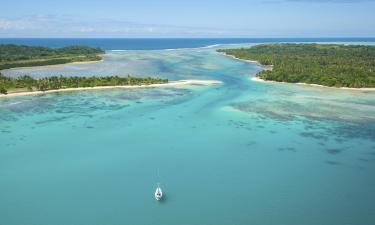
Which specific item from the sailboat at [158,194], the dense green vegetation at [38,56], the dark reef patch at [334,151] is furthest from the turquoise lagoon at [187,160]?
the dense green vegetation at [38,56]

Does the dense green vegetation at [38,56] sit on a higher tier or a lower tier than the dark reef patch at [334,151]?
higher

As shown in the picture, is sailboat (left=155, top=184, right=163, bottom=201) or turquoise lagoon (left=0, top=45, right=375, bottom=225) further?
sailboat (left=155, top=184, right=163, bottom=201)

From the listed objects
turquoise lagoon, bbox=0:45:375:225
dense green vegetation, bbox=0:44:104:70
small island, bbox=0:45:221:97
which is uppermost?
dense green vegetation, bbox=0:44:104:70

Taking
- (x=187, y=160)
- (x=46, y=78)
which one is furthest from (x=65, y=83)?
(x=187, y=160)

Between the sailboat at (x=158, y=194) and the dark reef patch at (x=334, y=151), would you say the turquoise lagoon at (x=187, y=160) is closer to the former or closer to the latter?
the dark reef patch at (x=334, y=151)

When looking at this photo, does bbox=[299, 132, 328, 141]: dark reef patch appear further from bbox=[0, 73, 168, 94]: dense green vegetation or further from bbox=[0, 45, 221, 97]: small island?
bbox=[0, 73, 168, 94]: dense green vegetation

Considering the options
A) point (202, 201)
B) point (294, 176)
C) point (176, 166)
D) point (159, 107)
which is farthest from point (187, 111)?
point (202, 201)

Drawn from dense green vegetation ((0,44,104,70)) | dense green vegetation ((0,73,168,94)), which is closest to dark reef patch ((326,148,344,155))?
dense green vegetation ((0,73,168,94))
